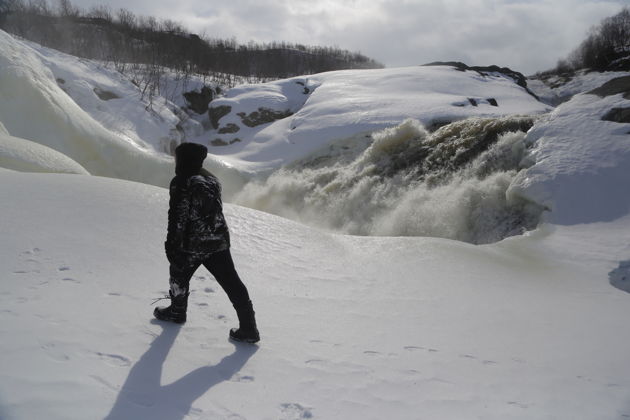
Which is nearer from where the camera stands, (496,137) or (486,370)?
(486,370)

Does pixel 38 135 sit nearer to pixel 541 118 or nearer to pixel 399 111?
pixel 541 118

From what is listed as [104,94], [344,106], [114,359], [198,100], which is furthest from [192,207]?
[198,100]

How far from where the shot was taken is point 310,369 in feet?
8.46

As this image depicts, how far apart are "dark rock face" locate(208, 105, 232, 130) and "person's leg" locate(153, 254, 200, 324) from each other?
22012mm

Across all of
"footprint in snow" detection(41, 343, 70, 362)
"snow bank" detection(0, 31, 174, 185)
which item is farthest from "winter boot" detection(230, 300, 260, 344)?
"snow bank" detection(0, 31, 174, 185)

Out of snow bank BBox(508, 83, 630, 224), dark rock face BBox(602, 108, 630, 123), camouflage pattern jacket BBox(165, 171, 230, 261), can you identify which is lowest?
camouflage pattern jacket BBox(165, 171, 230, 261)

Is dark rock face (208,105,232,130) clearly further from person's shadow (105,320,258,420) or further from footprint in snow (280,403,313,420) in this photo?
footprint in snow (280,403,313,420)

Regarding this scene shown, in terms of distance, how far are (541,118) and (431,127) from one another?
18.3 feet

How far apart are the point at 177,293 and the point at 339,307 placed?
143 cm

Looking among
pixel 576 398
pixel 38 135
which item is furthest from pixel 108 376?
pixel 38 135

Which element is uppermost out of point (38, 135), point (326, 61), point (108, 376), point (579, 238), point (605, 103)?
point (326, 61)

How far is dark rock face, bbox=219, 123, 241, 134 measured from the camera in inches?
906

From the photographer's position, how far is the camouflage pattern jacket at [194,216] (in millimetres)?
2688

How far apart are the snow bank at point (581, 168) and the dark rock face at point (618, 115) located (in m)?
0.09
